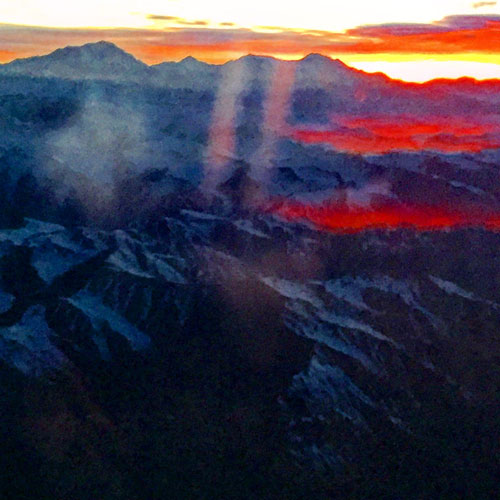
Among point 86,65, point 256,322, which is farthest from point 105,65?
point 256,322

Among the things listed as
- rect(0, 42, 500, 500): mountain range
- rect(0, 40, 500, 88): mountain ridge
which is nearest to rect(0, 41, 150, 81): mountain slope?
rect(0, 40, 500, 88): mountain ridge

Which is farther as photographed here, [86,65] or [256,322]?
[86,65]

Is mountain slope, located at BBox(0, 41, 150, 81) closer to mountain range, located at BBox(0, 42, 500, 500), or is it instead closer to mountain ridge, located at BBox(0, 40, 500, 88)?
mountain ridge, located at BBox(0, 40, 500, 88)

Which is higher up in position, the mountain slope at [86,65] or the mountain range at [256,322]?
the mountain slope at [86,65]

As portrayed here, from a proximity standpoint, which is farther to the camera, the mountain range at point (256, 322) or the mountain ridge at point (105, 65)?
the mountain ridge at point (105, 65)

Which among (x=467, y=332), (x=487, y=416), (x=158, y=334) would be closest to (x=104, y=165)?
(x=158, y=334)

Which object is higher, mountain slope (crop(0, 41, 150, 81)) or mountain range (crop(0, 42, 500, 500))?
mountain slope (crop(0, 41, 150, 81))

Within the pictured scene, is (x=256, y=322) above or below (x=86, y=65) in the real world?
below

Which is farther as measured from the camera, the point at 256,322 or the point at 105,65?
the point at 105,65

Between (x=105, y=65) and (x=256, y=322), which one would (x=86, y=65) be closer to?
(x=105, y=65)

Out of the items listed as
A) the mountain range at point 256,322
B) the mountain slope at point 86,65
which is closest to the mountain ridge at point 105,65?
the mountain slope at point 86,65

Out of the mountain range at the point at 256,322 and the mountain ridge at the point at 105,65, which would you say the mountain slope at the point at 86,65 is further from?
the mountain range at the point at 256,322
